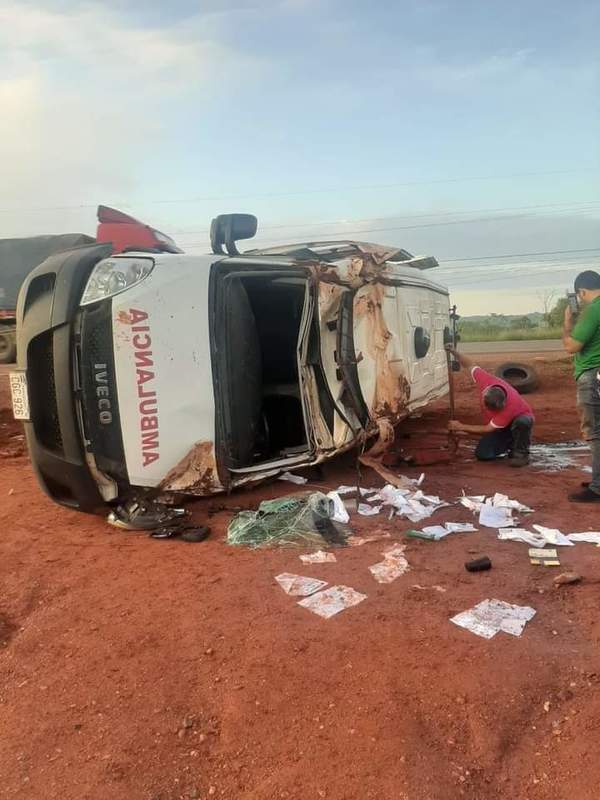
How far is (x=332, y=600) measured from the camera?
10.7ft

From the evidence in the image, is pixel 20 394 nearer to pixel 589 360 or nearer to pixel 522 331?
pixel 589 360

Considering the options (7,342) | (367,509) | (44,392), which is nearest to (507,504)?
(367,509)

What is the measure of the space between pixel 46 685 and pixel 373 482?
321 centimetres

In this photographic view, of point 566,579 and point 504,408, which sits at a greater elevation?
point 504,408

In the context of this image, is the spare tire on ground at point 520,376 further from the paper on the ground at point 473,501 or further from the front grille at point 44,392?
the front grille at point 44,392

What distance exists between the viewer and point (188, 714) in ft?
7.99

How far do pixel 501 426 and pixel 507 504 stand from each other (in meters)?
1.83

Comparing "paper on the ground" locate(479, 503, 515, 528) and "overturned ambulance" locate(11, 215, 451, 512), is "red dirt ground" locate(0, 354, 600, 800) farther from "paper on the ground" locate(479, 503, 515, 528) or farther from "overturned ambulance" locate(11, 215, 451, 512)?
"overturned ambulance" locate(11, 215, 451, 512)

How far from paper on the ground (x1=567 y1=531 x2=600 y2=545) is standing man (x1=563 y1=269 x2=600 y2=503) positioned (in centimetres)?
84

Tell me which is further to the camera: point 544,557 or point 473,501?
point 473,501

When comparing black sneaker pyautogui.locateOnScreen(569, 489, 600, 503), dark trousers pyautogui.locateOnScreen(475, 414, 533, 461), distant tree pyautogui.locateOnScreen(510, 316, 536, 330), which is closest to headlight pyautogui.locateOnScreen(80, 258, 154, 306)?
black sneaker pyautogui.locateOnScreen(569, 489, 600, 503)

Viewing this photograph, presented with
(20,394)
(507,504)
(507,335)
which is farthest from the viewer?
(507,335)

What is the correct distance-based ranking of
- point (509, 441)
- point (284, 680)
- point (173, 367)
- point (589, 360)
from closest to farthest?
point (284, 680), point (173, 367), point (589, 360), point (509, 441)

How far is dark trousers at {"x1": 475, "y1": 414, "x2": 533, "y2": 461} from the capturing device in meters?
6.36
